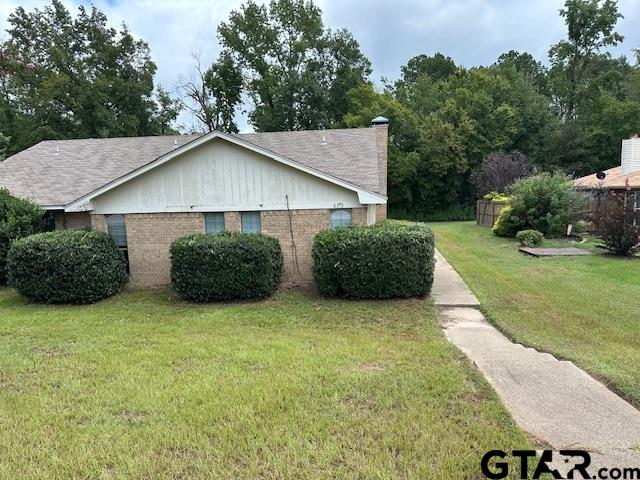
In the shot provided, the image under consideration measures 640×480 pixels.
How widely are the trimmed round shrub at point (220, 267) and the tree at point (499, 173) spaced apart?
24.2m

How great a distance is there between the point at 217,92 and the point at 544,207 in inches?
1194

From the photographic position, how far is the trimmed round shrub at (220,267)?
9.49 m

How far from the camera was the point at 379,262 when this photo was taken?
9203 millimetres

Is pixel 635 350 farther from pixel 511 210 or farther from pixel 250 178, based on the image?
pixel 511 210

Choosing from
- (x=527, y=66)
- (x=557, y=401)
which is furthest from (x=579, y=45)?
(x=557, y=401)

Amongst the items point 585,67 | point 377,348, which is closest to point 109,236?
point 377,348

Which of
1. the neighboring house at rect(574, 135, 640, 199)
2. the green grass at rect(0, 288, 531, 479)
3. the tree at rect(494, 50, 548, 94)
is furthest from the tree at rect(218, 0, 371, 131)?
the green grass at rect(0, 288, 531, 479)

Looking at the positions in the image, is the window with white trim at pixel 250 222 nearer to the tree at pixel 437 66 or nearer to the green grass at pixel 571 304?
the green grass at pixel 571 304

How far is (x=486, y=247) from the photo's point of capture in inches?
692

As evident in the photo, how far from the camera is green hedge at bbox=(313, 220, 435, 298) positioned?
30.2ft

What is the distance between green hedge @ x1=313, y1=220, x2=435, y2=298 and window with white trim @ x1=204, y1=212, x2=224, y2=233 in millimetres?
3197

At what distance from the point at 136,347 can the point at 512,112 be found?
37776 millimetres

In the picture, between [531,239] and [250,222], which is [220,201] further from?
[531,239]

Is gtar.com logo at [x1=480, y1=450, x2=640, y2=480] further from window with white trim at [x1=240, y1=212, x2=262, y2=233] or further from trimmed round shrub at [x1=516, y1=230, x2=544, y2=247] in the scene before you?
trimmed round shrub at [x1=516, y1=230, x2=544, y2=247]
